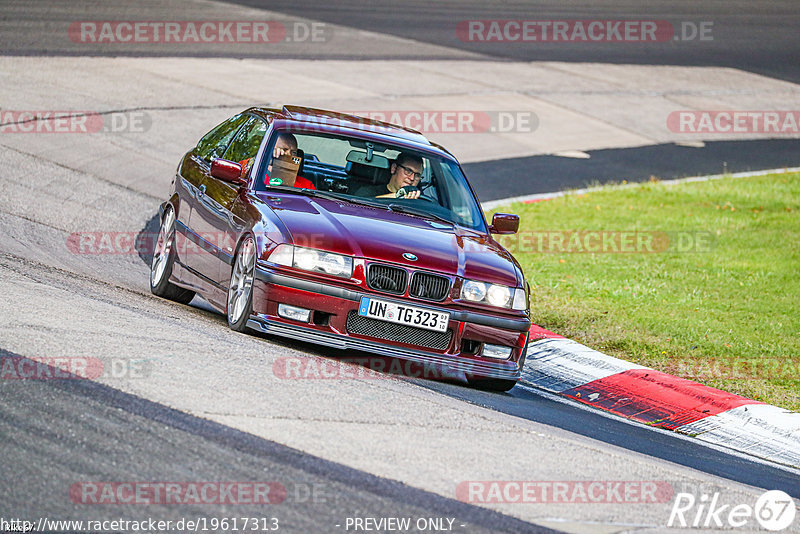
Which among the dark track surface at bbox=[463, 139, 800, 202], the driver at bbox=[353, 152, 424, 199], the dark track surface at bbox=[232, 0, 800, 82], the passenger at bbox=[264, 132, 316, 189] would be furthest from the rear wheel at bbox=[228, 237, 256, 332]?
the dark track surface at bbox=[232, 0, 800, 82]

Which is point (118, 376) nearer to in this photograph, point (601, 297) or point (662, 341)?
point (662, 341)

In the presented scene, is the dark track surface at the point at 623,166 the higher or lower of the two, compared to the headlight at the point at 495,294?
lower

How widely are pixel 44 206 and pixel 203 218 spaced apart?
438 centimetres

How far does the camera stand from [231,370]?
677cm

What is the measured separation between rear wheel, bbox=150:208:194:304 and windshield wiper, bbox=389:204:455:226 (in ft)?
6.50

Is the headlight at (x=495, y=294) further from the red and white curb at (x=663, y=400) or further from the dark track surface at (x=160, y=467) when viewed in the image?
the dark track surface at (x=160, y=467)

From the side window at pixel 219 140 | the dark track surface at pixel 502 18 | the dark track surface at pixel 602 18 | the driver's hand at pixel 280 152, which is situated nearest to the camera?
the driver's hand at pixel 280 152

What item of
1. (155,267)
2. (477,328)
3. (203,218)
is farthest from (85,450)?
(155,267)

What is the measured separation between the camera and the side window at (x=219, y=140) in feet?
33.0

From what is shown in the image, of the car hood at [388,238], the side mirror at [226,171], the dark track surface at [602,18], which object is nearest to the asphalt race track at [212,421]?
the car hood at [388,238]

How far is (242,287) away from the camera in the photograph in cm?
821

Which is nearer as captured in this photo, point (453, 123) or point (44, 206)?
point (44, 206)

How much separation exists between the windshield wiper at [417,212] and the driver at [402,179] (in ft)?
0.57

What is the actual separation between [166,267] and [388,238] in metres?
2.60
